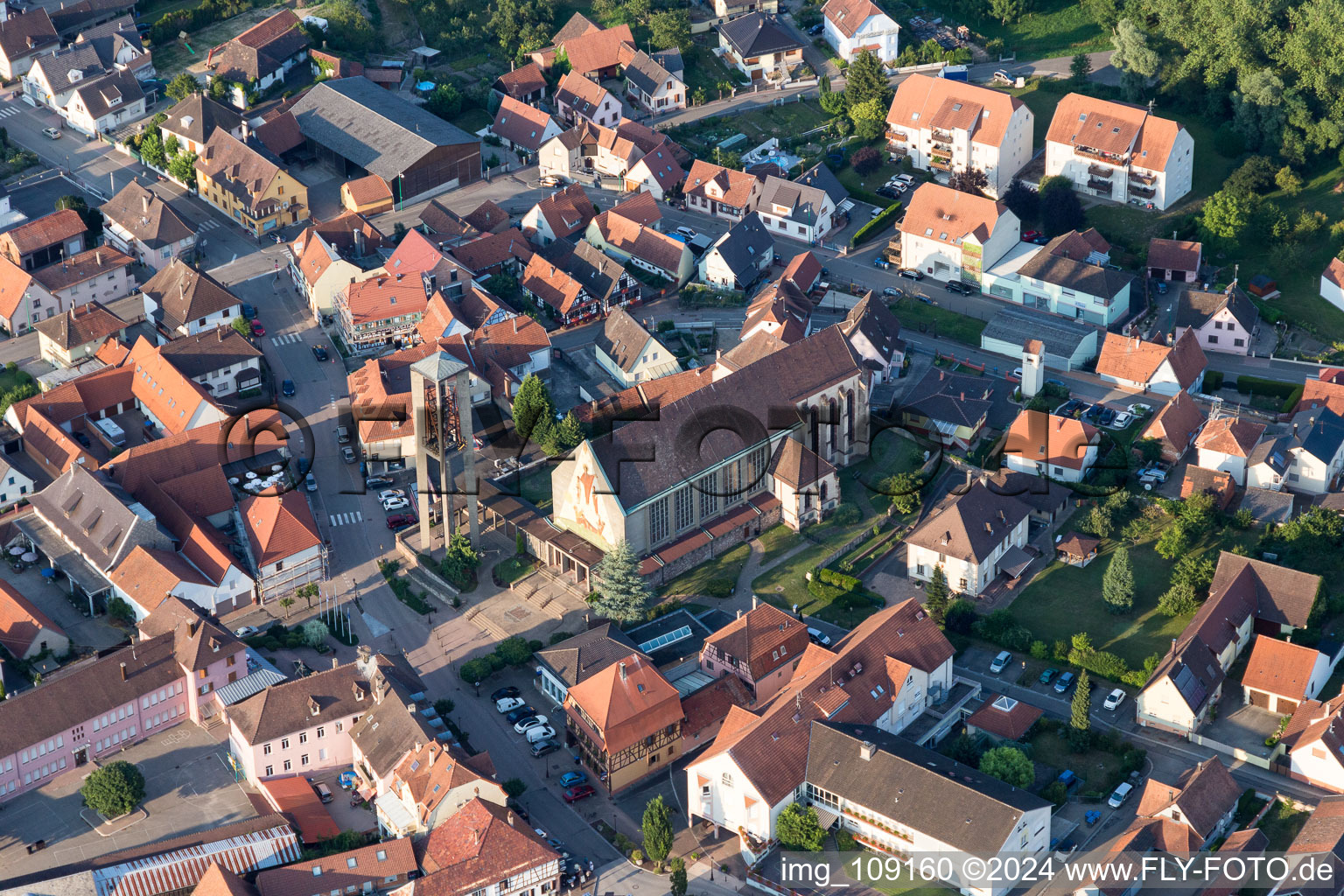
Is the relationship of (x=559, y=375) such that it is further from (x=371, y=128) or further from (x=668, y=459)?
(x=371, y=128)

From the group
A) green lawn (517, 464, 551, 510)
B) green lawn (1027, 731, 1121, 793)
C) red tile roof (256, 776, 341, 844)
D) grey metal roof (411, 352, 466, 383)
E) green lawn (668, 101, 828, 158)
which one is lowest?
green lawn (1027, 731, 1121, 793)

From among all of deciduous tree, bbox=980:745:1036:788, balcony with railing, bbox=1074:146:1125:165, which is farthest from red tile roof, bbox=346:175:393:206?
deciduous tree, bbox=980:745:1036:788

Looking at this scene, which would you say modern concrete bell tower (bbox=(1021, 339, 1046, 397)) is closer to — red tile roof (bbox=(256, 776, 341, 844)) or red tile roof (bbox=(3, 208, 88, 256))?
red tile roof (bbox=(256, 776, 341, 844))

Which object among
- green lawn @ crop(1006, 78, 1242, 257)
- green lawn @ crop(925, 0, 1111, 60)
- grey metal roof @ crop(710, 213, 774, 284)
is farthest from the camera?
green lawn @ crop(925, 0, 1111, 60)

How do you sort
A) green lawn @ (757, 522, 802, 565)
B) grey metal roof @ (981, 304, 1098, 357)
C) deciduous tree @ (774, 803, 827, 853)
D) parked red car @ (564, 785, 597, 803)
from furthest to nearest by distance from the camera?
1. grey metal roof @ (981, 304, 1098, 357)
2. green lawn @ (757, 522, 802, 565)
3. parked red car @ (564, 785, 597, 803)
4. deciduous tree @ (774, 803, 827, 853)

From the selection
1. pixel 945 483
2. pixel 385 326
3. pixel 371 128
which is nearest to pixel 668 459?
pixel 945 483

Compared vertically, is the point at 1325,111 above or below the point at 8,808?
above

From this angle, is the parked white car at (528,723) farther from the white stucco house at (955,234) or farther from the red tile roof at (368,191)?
the red tile roof at (368,191)
